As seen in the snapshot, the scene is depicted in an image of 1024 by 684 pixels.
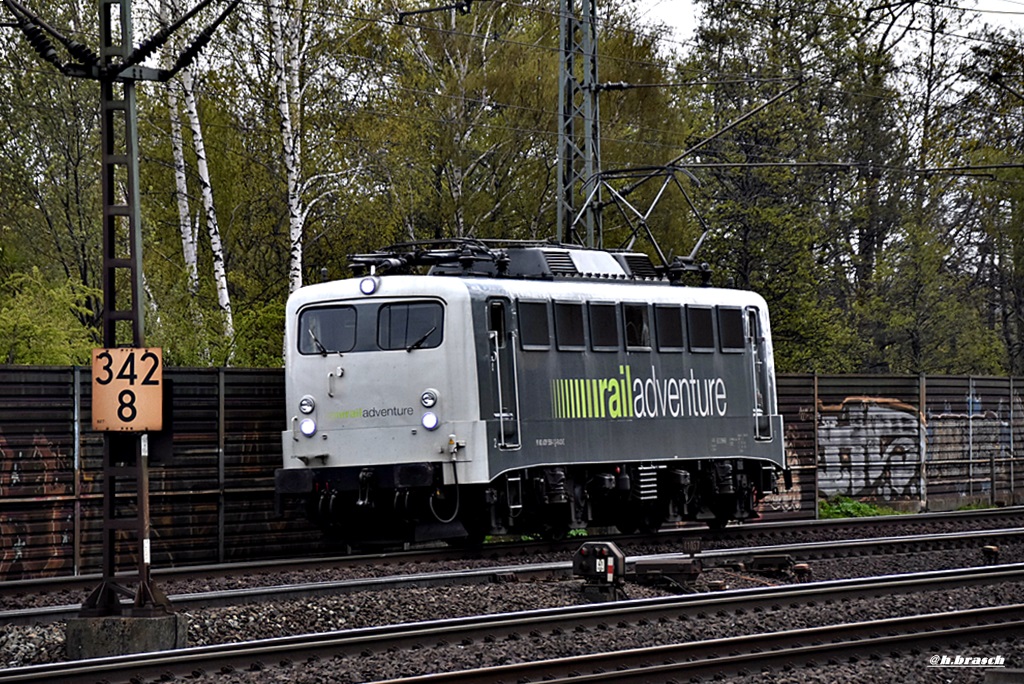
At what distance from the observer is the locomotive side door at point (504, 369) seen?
1781 centimetres

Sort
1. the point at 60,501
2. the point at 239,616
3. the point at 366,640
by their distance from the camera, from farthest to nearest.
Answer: the point at 60,501 → the point at 239,616 → the point at 366,640

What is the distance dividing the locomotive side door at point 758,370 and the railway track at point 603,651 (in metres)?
7.73

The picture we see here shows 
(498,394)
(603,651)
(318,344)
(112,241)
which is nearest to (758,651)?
(603,651)

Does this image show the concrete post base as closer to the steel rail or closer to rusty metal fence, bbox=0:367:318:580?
the steel rail

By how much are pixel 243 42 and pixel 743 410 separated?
518 inches

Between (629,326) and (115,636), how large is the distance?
9.71 meters

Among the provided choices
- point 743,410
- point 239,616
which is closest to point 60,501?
point 239,616

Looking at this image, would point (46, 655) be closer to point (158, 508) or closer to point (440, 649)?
point (440, 649)

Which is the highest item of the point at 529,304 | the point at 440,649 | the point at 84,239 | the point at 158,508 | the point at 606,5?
the point at 606,5

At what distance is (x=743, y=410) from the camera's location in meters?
21.8

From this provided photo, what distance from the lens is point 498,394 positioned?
1781 centimetres
